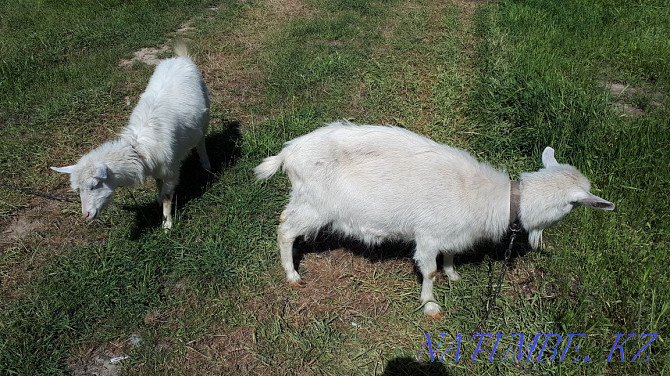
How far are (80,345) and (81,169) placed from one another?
4.36 feet

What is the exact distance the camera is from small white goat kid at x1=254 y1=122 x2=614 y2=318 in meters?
3.05

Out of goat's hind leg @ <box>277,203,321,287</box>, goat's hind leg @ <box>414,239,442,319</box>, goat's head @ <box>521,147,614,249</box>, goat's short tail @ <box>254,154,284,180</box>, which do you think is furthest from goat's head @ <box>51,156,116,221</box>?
goat's head @ <box>521,147,614,249</box>

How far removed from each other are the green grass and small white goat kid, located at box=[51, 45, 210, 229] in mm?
428

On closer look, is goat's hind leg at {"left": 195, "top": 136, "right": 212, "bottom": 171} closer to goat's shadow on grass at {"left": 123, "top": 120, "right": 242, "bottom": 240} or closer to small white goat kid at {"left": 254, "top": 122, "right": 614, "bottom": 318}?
goat's shadow on grass at {"left": 123, "top": 120, "right": 242, "bottom": 240}

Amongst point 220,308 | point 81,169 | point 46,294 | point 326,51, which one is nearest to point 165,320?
point 220,308

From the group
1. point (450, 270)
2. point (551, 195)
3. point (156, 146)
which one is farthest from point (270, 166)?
point (551, 195)

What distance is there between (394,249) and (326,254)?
0.60 meters

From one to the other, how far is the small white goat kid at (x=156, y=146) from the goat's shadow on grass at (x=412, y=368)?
2331 mm

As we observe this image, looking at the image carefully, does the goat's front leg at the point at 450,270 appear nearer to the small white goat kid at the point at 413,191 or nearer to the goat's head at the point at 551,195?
the small white goat kid at the point at 413,191

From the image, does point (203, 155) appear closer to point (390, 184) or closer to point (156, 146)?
point (156, 146)

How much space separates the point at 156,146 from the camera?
3.97 metres

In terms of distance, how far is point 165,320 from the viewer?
342 cm

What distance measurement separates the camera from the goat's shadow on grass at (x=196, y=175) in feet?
13.9

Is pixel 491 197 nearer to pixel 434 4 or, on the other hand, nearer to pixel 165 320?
pixel 165 320
